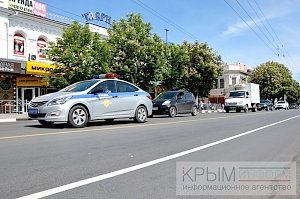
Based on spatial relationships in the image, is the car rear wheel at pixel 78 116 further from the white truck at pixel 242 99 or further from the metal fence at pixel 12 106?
the white truck at pixel 242 99

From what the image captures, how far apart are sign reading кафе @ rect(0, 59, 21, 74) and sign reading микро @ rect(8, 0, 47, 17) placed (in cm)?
635

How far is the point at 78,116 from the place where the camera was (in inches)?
491

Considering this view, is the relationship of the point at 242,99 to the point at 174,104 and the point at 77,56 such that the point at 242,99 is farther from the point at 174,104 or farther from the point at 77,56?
the point at 77,56

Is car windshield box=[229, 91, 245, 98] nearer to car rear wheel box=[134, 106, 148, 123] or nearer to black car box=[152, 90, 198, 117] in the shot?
black car box=[152, 90, 198, 117]

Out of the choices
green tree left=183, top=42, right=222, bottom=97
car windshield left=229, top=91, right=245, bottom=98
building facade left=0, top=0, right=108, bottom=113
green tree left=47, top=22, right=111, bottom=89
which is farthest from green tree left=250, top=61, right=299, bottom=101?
green tree left=47, top=22, right=111, bottom=89

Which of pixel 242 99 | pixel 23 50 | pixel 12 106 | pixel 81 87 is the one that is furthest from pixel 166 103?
pixel 242 99

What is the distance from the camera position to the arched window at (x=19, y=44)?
102 feet

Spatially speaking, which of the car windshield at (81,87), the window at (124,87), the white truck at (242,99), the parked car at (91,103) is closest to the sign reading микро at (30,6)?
the white truck at (242,99)

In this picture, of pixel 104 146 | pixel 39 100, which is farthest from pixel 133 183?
pixel 39 100

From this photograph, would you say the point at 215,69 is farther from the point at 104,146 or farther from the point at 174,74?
the point at 104,146

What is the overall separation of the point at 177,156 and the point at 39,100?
6229 mm

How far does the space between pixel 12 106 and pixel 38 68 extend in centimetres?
332

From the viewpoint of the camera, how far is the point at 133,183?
5.38 meters

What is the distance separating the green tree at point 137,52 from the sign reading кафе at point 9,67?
22.9 ft
